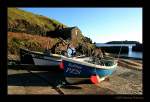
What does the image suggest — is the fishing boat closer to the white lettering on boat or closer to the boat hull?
the boat hull

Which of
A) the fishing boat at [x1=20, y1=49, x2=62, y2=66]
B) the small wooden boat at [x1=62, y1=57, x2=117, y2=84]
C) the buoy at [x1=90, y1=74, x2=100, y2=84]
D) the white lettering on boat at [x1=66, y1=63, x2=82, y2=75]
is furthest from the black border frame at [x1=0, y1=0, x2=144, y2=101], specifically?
the fishing boat at [x1=20, y1=49, x2=62, y2=66]

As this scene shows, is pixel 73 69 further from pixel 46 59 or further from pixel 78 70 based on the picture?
pixel 46 59

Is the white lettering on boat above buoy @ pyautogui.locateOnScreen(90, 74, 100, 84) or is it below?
above

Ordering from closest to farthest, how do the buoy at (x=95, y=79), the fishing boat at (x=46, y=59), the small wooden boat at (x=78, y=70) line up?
the small wooden boat at (x=78, y=70) < the buoy at (x=95, y=79) < the fishing boat at (x=46, y=59)

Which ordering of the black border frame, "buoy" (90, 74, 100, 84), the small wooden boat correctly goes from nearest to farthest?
the black border frame, the small wooden boat, "buoy" (90, 74, 100, 84)

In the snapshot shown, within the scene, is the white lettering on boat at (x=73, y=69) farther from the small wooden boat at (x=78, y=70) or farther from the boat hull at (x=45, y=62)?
the boat hull at (x=45, y=62)

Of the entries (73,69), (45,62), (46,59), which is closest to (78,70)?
(73,69)

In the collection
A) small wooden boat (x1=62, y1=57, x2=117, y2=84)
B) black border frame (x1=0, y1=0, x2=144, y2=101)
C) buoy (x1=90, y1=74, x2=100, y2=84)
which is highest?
black border frame (x1=0, y1=0, x2=144, y2=101)
